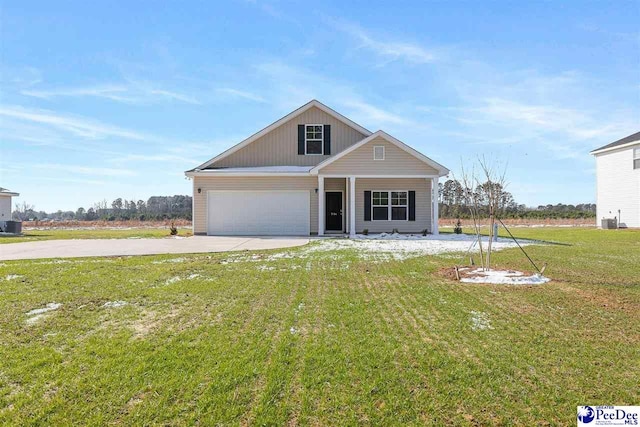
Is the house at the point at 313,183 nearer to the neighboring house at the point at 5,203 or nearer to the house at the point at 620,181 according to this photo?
the house at the point at 620,181

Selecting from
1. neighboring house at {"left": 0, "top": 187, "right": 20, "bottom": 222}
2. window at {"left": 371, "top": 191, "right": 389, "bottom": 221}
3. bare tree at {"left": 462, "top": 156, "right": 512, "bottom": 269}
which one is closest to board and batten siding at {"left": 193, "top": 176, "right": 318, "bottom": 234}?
window at {"left": 371, "top": 191, "right": 389, "bottom": 221}

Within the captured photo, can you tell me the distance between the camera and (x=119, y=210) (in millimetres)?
46000

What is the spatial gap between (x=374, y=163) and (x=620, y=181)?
16533 mm

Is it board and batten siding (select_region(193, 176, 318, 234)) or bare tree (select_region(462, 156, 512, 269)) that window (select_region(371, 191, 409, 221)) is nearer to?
board and batten siding (select_region(193, 176, 318, 234))

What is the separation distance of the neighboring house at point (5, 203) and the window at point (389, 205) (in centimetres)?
2415

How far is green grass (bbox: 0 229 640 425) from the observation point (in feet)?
8.40

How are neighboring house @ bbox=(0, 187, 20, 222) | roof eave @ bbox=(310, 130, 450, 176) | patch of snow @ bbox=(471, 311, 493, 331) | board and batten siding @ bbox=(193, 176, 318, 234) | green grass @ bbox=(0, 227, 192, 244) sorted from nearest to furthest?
patch of snow @ bbox=(471, 311, 493, 331), roof eave @ bbox=(310, 130, 450, 176), green grass @ bbox=(0, 227, 192, 244), board and batten siding @ bbox=(193, 176, 318, 234), neighboring house @ bbox=(0, 187, 20, 222)

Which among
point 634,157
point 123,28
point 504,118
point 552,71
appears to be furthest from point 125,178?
point 634,157

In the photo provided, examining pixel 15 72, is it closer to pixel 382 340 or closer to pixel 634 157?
pixel 382 340

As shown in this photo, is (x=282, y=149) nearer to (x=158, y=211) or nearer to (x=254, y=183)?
(x=254, y=183)

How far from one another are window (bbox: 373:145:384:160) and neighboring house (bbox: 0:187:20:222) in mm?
24377

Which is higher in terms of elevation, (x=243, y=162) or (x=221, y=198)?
(x=243, y=162)

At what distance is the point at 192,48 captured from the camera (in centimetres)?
1252

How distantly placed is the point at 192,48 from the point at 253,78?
3022 mm
